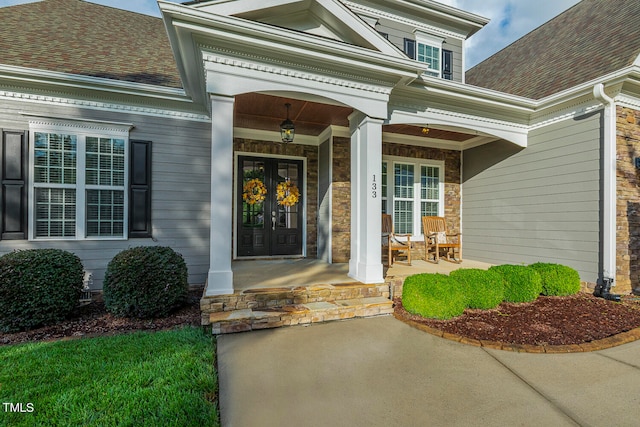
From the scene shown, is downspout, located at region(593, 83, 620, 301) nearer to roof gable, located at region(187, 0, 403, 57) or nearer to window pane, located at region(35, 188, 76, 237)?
roof gable, located at region(187, 0, 403, 57)

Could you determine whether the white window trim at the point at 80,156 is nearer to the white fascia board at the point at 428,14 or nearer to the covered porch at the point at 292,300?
the covered porch at the point at 292,300

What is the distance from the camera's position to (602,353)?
2.81 m

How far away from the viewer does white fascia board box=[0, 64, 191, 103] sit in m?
3.96

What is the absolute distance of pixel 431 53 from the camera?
21.9ft

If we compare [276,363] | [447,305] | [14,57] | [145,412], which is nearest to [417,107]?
[447,305]

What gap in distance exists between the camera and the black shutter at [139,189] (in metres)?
4.62

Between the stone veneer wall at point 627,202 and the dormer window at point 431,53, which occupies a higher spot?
the dormer window at point 431,53

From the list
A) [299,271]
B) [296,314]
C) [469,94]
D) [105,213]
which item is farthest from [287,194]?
[469,94]

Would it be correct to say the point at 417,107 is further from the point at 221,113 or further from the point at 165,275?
the point at 165,275

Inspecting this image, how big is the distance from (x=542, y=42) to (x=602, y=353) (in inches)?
295

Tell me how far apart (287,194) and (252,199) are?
691mm

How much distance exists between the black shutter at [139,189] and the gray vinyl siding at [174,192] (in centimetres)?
9

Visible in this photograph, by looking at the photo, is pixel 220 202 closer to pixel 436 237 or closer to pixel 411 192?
pixel 436 237

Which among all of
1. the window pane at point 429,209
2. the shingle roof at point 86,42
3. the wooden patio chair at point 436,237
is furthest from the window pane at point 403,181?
the shingle roof at point 86,42
